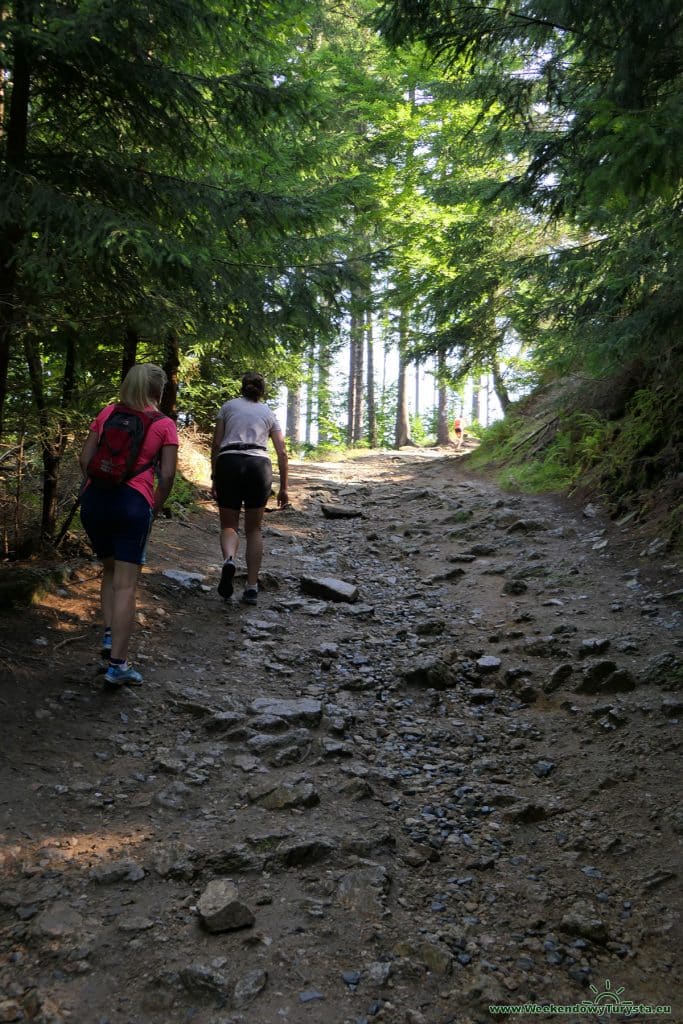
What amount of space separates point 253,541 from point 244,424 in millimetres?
1257

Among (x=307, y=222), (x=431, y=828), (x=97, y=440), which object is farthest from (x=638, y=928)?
(x=307, y=222)

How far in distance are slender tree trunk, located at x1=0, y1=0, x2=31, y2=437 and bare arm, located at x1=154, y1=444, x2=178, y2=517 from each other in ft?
4.35

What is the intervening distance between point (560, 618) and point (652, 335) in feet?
9.31

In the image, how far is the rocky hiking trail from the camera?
116 inches

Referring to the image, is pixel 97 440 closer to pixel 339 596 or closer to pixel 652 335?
pixel 339 596

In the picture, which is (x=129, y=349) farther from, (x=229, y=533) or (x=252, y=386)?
(x=229, y=533)

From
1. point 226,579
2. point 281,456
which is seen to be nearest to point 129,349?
point 281,456

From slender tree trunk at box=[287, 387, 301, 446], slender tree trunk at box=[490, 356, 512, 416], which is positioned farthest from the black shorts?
slender tree trunk at box=[287, 387, 301, 446]

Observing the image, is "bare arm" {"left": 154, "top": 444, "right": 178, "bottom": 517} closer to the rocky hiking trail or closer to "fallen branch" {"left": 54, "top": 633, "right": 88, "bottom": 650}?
"fallen branch" {"left": 54, "top": 633, "right": 88, "bottom": 650}

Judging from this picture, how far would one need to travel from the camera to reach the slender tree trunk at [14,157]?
4859 millimetres

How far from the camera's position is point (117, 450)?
16.5 ft

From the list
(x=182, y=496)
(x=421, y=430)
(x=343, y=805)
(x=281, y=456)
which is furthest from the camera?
(x=421, y=430)

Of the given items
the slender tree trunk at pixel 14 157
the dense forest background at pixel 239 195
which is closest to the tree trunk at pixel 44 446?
the dense forest background at pixel 239 195

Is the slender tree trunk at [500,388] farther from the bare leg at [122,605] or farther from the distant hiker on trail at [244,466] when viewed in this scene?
the bare leg at [122,605]
